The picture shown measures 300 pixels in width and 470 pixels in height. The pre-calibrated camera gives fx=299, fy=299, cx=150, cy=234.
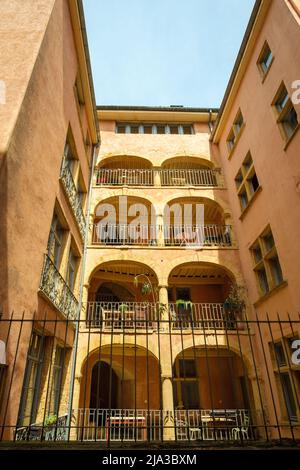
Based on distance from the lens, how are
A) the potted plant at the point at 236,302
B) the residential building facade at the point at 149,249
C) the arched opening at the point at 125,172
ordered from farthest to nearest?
1. the arched opening at the point at 125,172
2. the potted plant at the point at 236,302
3. the residential building facade at the point at 149,249

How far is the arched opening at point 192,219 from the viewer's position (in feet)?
47.5

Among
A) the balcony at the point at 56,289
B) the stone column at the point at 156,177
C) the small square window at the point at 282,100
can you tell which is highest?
the stone column at the point at 156,177

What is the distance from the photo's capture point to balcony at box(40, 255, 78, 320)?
7.32 metres

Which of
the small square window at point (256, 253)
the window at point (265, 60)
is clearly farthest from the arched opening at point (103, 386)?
the window at point (265, 60)

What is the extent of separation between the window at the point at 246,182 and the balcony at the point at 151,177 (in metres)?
1.85

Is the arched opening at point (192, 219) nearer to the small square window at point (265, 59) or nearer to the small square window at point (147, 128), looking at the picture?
the small square window at point (147, 128)

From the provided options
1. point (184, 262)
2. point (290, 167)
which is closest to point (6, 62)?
point (290, 167)

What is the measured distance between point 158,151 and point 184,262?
22.2 ft

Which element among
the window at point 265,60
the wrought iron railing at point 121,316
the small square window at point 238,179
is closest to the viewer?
the wrought iron railing at point 121,316

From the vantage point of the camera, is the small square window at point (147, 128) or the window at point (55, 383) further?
the small square window at point (147, 128)

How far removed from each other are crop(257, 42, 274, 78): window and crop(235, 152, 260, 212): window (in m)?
3.12

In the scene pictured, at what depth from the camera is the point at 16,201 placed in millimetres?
5816

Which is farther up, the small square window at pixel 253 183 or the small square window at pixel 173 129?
the small square window at pixel 173 129
